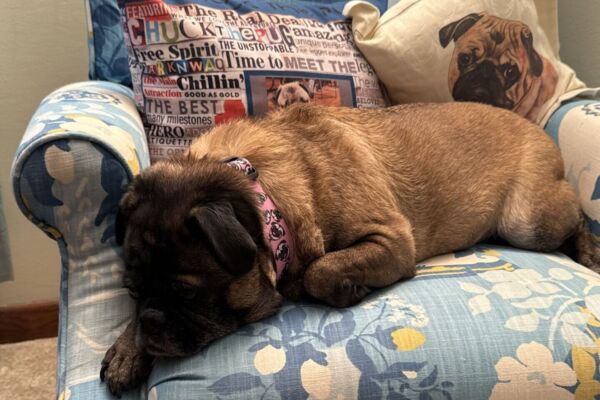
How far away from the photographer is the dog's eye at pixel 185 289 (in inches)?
41.6

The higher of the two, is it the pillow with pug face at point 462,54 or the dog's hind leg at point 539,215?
the pillow with pug face at point 462,54

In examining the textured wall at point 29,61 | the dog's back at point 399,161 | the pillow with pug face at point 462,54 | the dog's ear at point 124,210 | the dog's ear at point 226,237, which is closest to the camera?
the dog's ear at point 226,237

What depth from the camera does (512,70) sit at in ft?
6.43

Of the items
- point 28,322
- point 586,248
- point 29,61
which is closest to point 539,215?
point 586,248

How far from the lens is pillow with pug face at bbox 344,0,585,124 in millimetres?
1889

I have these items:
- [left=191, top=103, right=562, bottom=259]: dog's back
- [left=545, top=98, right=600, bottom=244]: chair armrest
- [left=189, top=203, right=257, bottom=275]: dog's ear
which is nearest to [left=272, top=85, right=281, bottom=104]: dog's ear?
[left=191, top=103, right=562, bottom=259]: dog's back

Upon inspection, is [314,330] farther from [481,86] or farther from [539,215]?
[481,86]

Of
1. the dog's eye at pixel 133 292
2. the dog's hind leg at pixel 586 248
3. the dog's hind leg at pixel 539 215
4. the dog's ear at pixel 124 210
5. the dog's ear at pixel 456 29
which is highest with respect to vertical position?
the dog's ear at pixel 456 29

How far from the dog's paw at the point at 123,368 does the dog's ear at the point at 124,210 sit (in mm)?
226

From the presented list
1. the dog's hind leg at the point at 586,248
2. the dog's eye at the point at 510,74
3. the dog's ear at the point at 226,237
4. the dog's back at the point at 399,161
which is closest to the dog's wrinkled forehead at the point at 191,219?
the dog's ear at the point at 226,237

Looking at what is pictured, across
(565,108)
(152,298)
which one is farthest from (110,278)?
(565,108)

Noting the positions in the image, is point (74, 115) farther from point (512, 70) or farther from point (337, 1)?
point (512, 70)

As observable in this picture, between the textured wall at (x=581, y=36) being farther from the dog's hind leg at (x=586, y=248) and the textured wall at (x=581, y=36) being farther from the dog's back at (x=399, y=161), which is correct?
the dog's hind leg at (x=586, y=248)

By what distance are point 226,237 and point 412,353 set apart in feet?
1.38
